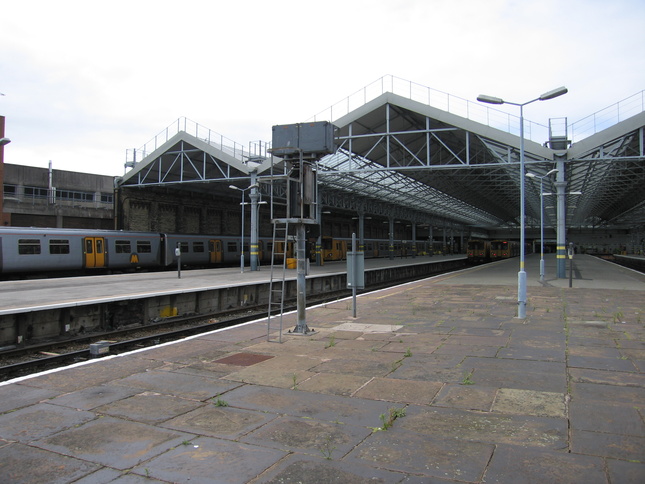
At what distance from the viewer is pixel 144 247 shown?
2739 centimetres

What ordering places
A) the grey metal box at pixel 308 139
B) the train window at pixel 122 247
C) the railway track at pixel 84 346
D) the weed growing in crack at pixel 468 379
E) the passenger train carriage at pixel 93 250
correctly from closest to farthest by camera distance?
the weed growing in crack at pixel 468 379 → the railway track at pixel 84 346 → the grey metal box at pixel 308 139 → the passenger train carriage at pixel 93 250 → the train window at pixel 122 247

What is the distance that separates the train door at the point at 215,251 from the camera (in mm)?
32469

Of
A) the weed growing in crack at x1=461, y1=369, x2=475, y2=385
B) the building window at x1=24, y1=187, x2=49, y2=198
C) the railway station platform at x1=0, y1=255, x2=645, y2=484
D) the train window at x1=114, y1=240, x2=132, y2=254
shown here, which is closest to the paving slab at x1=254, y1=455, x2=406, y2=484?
the railway station platform at x1=0, y1=255, x2=645, y2=484

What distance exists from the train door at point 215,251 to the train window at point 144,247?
5.23 meters

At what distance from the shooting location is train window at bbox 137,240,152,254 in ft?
88.5

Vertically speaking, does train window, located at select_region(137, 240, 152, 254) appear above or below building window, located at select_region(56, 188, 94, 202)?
below

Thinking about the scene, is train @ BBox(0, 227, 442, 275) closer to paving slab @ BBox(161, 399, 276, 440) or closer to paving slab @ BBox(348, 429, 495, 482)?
paving slab @ BBox(161, 399, 276, 440)

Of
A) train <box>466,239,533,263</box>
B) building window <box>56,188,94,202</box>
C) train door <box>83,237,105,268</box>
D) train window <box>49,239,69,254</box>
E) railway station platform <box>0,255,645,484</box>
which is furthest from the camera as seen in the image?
train <box>466,239,533,263</box>

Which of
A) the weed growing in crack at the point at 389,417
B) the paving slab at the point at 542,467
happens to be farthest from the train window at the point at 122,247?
the paving slab at the point at 542,467

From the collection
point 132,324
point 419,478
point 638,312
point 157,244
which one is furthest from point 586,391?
point 157,244

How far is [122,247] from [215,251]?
313 inches

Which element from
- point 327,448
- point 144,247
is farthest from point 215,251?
point 327,448

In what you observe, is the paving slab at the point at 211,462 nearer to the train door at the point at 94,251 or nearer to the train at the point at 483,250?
the train door at the point at 94,251

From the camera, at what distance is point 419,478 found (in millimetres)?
3400
